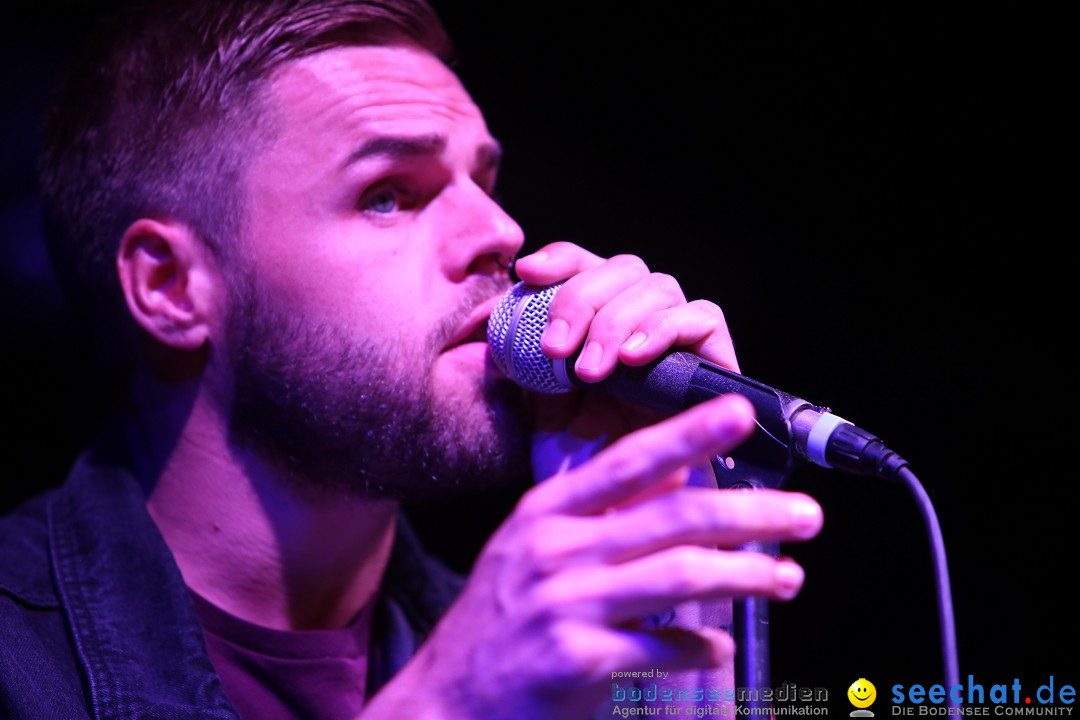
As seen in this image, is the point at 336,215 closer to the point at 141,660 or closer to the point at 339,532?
the point at 339,532

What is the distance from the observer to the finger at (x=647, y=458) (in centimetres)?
87

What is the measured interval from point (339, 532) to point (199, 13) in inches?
53.2

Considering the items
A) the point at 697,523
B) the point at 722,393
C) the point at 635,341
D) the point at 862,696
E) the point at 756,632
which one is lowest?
the point at 862,696

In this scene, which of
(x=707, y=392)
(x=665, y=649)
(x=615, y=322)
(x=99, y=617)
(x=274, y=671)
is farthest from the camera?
(x=274, y=671)

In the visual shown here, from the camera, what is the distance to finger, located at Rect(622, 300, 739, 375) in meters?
1.37

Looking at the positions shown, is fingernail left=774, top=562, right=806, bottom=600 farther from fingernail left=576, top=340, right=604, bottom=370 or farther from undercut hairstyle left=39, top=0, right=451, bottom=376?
undercut hairstyle left=39, top=0, right=451, bottom=376

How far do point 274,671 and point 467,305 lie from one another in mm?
907

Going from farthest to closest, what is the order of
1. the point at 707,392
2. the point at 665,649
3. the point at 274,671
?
the point at 274,671 → the point at 707,392 → the point at 665,649

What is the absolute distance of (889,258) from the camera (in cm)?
190

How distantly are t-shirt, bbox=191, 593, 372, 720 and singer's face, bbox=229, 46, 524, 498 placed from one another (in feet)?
1.15

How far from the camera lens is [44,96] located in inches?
98.1

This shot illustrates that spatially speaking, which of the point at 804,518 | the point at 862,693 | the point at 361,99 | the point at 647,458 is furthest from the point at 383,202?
the point at 862,693

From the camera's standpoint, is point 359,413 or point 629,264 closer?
point 629,264

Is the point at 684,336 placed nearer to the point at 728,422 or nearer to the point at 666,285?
the point at 666,285
